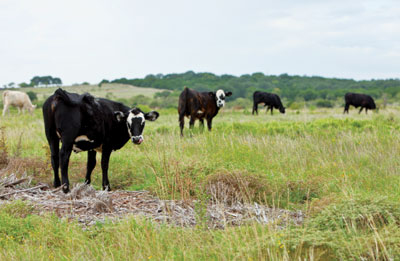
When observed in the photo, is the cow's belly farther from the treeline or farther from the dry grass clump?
the treeline

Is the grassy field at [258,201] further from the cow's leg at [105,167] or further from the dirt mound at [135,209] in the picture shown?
the cow's leg at [105,167]

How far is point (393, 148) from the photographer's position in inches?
398

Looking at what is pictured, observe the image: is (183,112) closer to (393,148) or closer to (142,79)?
(393,148)

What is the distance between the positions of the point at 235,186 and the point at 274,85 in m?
106

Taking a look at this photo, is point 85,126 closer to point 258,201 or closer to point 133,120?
point 133,120

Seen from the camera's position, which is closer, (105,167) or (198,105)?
(105,167)

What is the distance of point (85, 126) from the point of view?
7410mm

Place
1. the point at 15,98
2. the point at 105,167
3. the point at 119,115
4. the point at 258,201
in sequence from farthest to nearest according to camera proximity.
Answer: the point at 15,98 < the point at 119,115 < the point at 105,167 < the point at 258,201

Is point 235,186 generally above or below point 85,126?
below

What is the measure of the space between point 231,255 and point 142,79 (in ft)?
321

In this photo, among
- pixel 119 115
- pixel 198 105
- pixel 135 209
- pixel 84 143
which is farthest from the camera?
pixel 198 105

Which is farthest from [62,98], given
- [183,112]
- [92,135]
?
[183,112]

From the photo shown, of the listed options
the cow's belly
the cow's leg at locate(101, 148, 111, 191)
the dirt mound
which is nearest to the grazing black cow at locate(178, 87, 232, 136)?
the cow's leg at locate(101, 148, 111, 191)

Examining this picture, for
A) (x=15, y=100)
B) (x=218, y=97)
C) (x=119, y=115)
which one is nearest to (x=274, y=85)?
(x=15, y=100)
